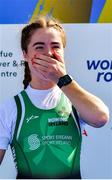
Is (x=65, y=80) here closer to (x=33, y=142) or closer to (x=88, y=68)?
(x=33, y=142)

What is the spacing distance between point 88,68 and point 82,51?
0.10 m

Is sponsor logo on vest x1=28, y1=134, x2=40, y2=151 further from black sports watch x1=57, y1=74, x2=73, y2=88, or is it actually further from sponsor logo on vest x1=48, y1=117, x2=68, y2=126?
black sports watch x1=57, y1=74, x2=73, y2=88

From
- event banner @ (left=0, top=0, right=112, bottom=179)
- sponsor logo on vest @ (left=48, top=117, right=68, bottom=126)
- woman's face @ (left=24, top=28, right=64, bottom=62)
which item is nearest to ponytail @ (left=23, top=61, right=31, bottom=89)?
event banner @ (left=0, top=0, right=112, bottom=179)

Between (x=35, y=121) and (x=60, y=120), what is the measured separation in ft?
0.38

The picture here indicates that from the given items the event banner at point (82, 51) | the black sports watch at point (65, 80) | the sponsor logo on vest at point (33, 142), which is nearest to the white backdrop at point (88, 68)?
the event banner at point (82, 51)

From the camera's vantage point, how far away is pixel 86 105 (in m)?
1.10

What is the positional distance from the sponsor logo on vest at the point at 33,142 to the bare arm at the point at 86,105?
0.91ft

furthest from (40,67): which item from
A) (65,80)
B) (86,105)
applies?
(86,105)

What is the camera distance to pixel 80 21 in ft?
5.06

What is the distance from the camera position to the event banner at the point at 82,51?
1.53m

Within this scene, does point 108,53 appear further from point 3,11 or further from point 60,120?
point 3,11

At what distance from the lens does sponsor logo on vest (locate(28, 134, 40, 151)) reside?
50.5 inches

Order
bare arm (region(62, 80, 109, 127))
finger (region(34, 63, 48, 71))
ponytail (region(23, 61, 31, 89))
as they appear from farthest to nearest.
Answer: ponytail (region(23, 61, 31, 89)) < finger (region(34, 63, 48, 71)) < bare arm (region(62, 80, 109, 127))

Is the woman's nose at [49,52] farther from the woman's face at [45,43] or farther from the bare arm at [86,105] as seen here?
the bare arm at [86,105]
